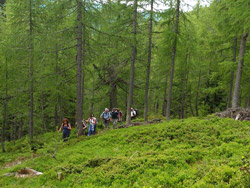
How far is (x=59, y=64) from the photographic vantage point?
663 inches

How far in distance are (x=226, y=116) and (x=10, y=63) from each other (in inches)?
601

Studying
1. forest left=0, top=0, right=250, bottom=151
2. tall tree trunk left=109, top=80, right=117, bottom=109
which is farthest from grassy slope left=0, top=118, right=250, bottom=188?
tall tree trunk left=109, top=80, right=117, bottom=109

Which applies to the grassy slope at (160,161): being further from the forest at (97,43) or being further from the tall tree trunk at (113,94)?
the tall tree trunk at (113,94)

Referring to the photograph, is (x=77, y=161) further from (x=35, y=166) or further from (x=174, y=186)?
(x=174, y=186)

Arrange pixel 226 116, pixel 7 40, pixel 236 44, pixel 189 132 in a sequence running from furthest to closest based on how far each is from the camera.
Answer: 1. pixel 236 44
2. pixel 7 40
3. pixel 226 116
4. pixel 189 132

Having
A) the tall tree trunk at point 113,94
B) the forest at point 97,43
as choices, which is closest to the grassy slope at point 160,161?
the forest at point 97,43

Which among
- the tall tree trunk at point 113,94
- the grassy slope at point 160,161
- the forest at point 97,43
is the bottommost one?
the grassy slope at point 160,161

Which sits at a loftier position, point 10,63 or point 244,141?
point 10,63

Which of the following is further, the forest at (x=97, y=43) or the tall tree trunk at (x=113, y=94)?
the tall tree trunk at (x=113, y=94)

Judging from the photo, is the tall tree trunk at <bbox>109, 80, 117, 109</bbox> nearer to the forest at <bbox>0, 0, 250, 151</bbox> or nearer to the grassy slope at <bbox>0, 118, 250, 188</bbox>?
the forest at <bbox>0, 0, 250, 151</bbox>

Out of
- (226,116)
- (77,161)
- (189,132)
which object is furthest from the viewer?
(226,116)

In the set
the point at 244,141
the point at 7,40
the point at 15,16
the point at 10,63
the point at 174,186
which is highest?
the point at 15,16

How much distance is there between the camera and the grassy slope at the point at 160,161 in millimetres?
5359

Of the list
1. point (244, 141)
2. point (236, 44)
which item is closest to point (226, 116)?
point (244, 141)
